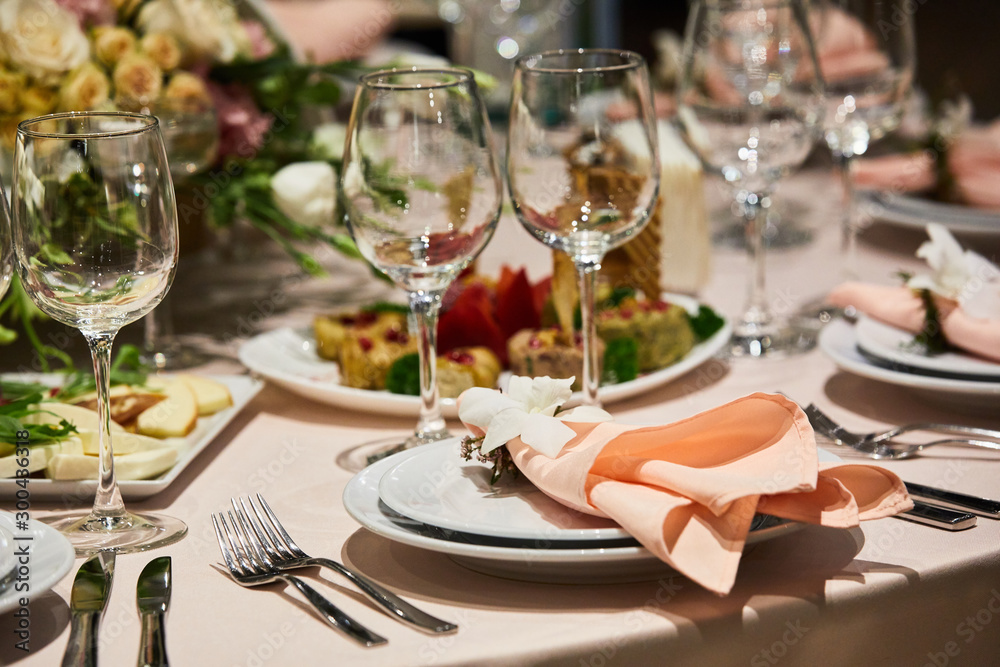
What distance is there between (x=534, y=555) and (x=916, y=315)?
25.3 inches

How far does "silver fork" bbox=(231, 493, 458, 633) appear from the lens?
0.67 metres

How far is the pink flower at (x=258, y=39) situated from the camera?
64.6 inches

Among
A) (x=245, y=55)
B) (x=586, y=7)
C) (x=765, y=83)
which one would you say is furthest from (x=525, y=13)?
(x=765, y=83)

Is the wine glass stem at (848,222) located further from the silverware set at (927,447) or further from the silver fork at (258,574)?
the silver fork at (258,574)

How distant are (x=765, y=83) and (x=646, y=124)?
44cm

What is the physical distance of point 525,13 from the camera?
103 inches

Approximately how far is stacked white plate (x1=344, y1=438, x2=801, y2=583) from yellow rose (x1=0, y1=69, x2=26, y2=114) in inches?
33.2

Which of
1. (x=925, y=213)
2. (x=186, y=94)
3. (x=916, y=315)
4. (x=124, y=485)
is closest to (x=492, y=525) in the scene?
(x=124, y=485)

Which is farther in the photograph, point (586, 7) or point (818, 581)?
point (586, 7)

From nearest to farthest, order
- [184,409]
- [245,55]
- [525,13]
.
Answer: [184,409]
[245,55]
[525,13]

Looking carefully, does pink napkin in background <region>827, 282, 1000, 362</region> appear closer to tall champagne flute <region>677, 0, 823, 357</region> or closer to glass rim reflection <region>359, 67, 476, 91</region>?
tall champagne flute <region>677, 0, 823, 357</region>

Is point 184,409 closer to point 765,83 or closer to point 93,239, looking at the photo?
point 93,239

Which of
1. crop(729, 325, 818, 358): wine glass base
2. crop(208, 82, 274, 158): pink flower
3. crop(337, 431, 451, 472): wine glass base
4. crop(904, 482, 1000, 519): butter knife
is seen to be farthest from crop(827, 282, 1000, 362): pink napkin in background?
crop(208, 82, 274, 158): pink flower

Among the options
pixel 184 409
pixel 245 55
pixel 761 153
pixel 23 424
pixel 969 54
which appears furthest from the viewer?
pixel 969 54
